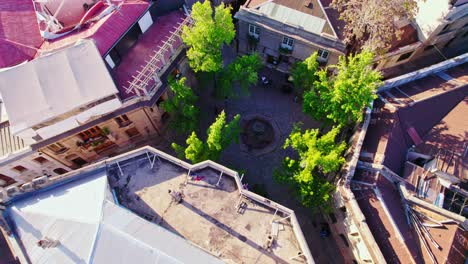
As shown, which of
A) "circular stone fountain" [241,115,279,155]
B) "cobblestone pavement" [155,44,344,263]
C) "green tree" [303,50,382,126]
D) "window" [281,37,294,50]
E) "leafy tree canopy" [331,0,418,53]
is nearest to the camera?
"green tree" [303,50,382,126]

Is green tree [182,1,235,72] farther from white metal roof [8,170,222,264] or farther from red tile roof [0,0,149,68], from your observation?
white metal roof [8,170,222,264]

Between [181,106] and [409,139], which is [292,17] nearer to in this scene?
[181,106]

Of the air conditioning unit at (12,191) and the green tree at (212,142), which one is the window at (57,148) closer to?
the air conditioning unit at (12,191)

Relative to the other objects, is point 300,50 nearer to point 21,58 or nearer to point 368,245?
point 368,245

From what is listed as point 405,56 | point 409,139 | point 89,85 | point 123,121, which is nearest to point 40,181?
point 89,85

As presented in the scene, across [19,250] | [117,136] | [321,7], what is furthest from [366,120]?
[19,250]

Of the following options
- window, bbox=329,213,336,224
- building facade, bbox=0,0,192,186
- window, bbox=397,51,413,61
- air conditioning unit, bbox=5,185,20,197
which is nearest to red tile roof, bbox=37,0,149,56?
building facade, bbox=0,0,192,186

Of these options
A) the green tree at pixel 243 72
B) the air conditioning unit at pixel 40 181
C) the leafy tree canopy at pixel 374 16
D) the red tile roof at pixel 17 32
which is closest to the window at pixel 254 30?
the green tree at pixel 243 72
